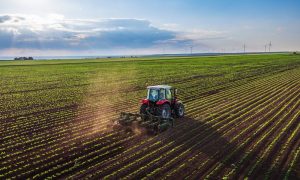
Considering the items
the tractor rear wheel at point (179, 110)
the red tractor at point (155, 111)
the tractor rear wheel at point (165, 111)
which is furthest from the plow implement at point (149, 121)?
the tractor rear wheel at point (179, 110)

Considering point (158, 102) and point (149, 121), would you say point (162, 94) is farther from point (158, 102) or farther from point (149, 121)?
point (149, 121)

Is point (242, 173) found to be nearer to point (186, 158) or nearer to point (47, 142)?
point (186, 158)

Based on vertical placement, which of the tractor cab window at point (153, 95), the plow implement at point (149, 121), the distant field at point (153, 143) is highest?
the tractor cab window at point (153, 95)

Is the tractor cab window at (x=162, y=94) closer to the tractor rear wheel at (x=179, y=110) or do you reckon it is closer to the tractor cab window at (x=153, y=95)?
the tractor cab window at (x=153, y=95)

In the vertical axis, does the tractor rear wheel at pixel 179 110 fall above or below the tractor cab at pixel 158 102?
below

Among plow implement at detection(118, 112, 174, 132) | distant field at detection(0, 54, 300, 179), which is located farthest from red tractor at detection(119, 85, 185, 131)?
distant field at detection(0, 54, 300, 179)

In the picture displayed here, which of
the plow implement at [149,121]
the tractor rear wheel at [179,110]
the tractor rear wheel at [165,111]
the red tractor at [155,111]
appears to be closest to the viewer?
the plow implement at [149,121]

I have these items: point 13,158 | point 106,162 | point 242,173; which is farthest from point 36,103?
point 242,173
